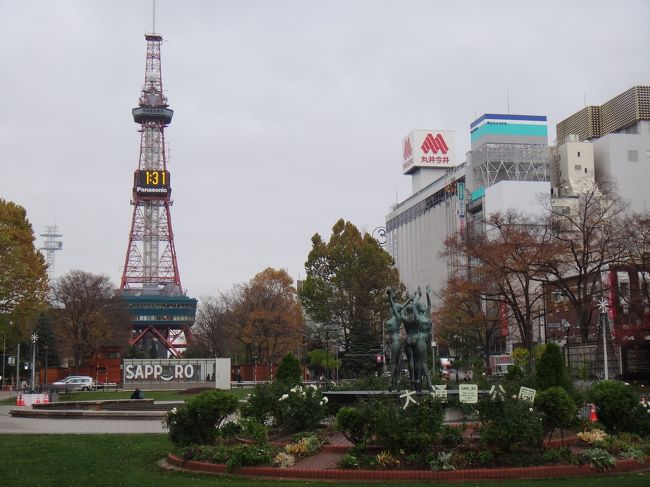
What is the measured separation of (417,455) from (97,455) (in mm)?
8707

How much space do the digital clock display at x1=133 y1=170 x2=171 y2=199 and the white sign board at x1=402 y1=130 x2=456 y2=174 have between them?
44265 millimetres

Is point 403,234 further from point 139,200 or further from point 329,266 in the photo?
point 329,266

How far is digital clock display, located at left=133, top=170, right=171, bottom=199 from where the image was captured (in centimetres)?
13638

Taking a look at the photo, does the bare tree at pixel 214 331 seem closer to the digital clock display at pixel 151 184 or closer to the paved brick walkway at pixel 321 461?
the digital clock display at pixel 151 184

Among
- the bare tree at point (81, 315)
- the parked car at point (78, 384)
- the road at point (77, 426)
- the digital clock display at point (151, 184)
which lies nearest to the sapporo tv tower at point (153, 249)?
the digital clock display at point (151, 184)

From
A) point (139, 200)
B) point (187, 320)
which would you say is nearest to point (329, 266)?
point (187, 320)

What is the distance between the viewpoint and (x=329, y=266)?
2522 inches

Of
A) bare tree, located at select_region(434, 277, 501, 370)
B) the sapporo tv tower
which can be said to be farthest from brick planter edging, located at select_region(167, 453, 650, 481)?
the sapporo tv tower

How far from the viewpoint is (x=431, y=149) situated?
144 m

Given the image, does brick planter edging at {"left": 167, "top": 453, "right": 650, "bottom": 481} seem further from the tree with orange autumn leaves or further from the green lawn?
the tree with orange autumn leaves

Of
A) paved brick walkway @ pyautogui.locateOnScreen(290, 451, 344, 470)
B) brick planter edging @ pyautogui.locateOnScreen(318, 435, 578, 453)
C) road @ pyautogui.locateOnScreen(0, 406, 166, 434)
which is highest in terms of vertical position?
brick planter edging @ pyautogui.locateOnScreen(318, 435, 578, 453)

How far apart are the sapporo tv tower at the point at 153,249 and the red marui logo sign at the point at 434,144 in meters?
46.1

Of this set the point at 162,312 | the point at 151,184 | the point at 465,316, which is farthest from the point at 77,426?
the point at 151,184

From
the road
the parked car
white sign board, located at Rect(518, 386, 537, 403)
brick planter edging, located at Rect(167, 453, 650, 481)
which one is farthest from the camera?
the parked car
